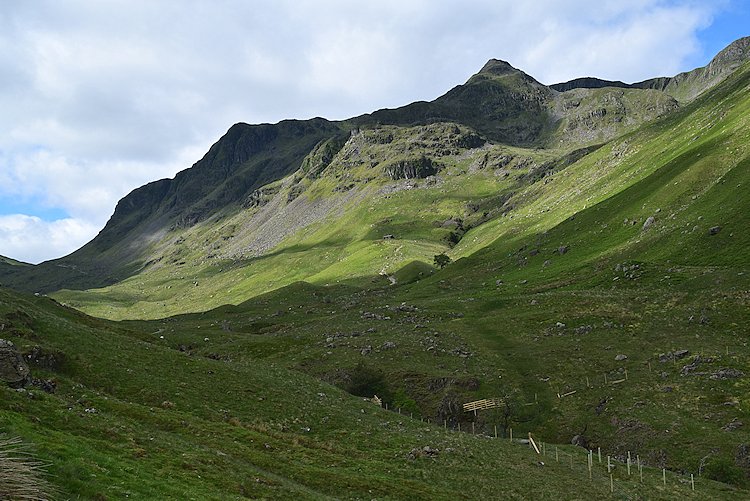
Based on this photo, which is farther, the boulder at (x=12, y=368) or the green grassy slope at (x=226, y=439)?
the boulder at (x=12, y=368)

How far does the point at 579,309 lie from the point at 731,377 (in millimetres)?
31432

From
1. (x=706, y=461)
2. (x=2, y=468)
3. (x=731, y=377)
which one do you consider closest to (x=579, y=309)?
(x=731, y=377)

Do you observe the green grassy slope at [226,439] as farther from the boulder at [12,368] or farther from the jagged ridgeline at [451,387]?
the boulder at [12,368]

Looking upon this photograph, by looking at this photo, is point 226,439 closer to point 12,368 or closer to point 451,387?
point 12,368

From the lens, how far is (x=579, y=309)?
87875 mm

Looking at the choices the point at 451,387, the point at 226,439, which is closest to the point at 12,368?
the point at 226,439

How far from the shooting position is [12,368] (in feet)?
112

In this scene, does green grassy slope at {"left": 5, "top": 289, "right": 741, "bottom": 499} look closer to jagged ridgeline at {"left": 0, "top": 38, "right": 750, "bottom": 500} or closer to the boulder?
jagged ridgeline at {"left": 0, "top": 38, "right": 750, "bottom": 500}

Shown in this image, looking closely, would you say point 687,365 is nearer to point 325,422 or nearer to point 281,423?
point 325,422

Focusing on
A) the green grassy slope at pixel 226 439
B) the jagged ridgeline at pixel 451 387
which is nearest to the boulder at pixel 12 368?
the jagged ridgeline at pixel 451 387

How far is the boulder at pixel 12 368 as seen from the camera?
3303 cm

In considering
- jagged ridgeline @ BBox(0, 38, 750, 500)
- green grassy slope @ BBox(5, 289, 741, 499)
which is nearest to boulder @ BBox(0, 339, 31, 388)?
jagged ridgeline @ BBox(0, 38, 750, 500)

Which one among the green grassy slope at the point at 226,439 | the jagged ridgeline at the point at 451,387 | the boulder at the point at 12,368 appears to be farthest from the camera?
the boulder at the point at 12,368

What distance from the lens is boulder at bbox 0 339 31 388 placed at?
33031mm
